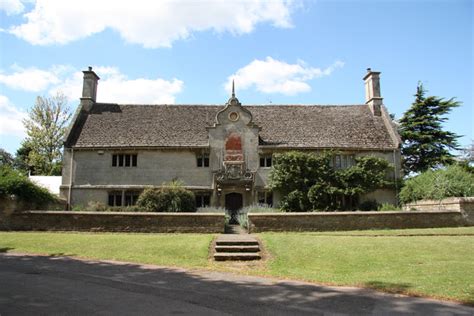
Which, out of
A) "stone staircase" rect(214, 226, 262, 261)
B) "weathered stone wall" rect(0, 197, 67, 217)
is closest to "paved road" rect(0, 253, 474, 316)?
"stone staircase" rect(214, 226, 262, 261)

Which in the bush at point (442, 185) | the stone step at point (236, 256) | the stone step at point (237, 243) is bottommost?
the stone step at point (236, 256)

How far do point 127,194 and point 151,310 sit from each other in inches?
821

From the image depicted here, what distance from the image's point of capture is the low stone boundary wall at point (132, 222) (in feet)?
61.9

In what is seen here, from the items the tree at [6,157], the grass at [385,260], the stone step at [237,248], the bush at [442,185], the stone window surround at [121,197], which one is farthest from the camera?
the tree at [6,157]

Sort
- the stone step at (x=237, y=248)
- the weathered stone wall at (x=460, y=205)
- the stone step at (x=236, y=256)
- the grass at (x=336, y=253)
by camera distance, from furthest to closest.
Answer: the weathered stone wall at (x=460, y=205), the stone step at (x=237, y=248), the stone step at (x=236, y=256), the grass at (x=336, y=253)

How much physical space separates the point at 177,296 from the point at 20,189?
15.3 m

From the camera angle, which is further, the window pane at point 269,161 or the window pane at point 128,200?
the window pane at point 269,161

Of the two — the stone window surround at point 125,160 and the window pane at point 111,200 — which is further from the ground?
the stone window surround at point 125,160

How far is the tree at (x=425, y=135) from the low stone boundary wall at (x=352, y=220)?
55.1 feet

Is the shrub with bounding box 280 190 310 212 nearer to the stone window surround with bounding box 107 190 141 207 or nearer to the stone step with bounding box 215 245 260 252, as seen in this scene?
the stone window surround with bounding box 107 190 141 207

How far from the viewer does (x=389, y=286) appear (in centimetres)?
973

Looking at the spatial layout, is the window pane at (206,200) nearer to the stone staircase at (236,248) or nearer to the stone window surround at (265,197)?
the stone window surround at (265,197)

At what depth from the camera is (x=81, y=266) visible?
1229 centimetres

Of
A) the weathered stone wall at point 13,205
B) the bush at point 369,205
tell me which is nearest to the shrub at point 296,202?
the bush at point 369,205
